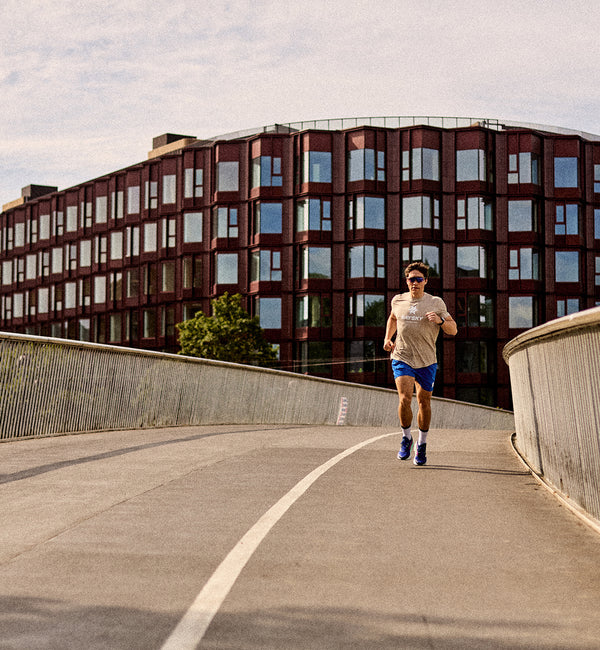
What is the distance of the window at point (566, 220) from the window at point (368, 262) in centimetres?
1067

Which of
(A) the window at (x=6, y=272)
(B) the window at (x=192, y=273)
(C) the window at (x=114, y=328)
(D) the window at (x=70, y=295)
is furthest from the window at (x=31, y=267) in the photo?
(B) the window at (x=192, y=273)

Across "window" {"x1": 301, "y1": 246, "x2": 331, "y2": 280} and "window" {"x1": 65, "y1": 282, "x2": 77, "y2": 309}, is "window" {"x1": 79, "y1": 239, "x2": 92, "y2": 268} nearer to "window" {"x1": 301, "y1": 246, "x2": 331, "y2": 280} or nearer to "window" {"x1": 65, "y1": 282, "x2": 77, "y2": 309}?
"window" {"x1": 65, "y1": 282, "x2": 77, "y2": 309}

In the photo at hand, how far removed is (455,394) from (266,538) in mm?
50439

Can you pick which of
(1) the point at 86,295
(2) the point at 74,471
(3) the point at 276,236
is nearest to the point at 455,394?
(3) the point at 276,236

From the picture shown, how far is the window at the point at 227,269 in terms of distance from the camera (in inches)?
2319

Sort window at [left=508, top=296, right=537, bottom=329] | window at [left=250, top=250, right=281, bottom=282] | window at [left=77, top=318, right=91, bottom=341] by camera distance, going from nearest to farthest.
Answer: window at [left=508, top=296, right=537, bottom=329] → window at [left=250, top=250, right=281, bottom=282] → window at [left=77, top=318, right=91, bottom=341]

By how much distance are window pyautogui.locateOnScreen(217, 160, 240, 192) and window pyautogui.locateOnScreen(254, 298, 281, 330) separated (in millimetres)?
7249

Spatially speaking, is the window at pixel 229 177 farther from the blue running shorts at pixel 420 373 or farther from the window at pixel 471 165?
the blue running shorts at pixel 420 373

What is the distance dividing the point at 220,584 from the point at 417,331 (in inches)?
213

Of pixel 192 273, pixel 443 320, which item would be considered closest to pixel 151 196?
pixel 192 273

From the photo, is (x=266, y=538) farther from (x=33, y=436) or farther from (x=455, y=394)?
(x=455, y=394)

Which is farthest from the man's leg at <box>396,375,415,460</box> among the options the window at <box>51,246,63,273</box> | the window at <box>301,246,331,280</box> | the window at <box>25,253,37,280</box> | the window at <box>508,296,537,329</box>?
the window at <box>25,253,37,280</box>

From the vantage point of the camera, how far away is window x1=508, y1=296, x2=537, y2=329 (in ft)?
186

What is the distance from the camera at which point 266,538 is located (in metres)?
5.55
